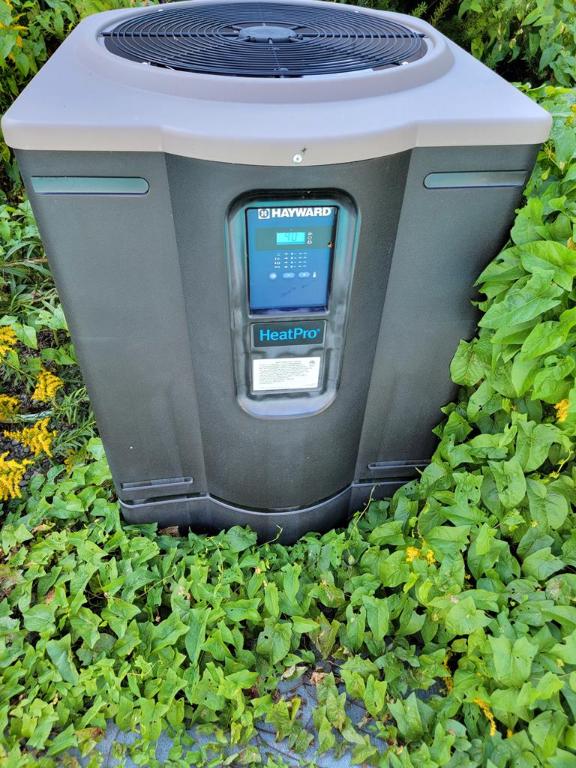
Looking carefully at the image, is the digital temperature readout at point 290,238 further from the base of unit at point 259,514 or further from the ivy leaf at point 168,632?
the ivy leaf at point 168,632

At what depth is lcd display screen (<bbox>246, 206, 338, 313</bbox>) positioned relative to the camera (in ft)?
4.11

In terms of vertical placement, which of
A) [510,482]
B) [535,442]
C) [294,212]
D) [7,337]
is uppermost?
[294,212]

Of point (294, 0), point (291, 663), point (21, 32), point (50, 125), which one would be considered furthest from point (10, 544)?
point (21, 32)

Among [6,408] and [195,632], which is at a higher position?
[195,632]

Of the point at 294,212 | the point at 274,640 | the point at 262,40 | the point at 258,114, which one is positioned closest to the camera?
the point at 258,114

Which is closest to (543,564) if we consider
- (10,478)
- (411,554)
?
(411,554)

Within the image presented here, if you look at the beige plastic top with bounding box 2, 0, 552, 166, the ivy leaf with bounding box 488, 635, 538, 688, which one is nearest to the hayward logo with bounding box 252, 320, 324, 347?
the beige plastic top with bounding box 2, 0, 552, 166

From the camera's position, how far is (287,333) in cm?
144

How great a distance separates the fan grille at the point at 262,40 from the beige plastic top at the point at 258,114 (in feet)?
0.24

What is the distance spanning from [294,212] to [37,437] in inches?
55.4

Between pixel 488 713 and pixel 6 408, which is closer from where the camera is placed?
pixel 488 713

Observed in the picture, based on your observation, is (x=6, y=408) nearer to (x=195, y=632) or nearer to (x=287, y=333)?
(x=195, y=632)

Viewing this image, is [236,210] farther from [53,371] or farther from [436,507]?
[53,371]

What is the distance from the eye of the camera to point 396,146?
119 centimetres
